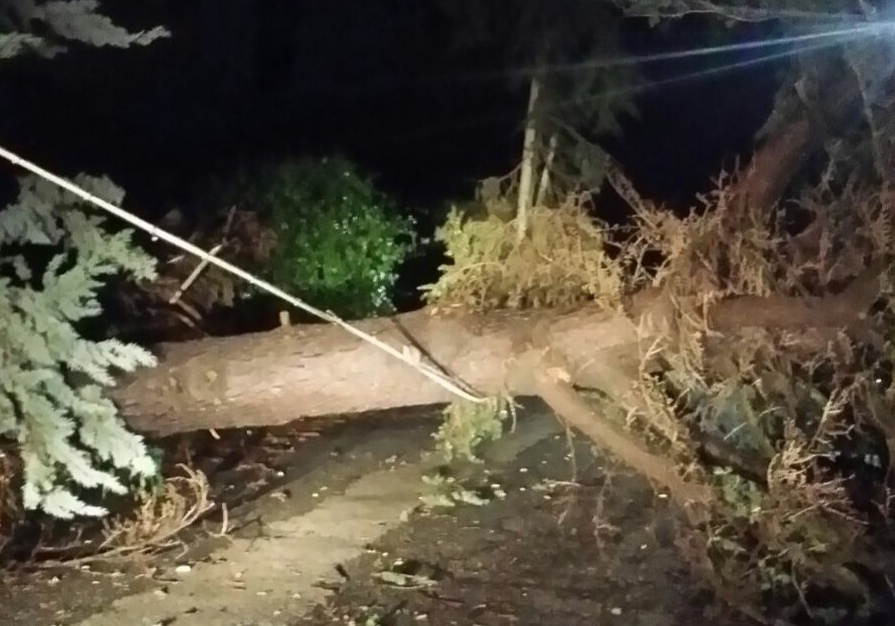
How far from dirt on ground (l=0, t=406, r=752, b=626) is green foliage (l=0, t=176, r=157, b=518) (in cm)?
45

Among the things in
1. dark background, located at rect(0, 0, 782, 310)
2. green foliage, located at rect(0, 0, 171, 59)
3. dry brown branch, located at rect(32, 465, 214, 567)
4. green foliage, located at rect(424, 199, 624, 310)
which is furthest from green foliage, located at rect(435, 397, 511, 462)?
dark background, located at rect(0, 0, 782, 310)

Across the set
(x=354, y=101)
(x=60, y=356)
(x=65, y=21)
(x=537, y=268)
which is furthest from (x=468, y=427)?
(x=354, y=101)

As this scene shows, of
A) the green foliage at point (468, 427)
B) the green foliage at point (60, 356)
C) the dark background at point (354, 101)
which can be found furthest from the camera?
the dark background at point (354, 101)

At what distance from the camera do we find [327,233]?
8.02 m

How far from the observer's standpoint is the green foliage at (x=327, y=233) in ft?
25.8

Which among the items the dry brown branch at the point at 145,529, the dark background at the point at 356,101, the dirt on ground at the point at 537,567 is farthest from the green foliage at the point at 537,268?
the dark background at the point at 356,101

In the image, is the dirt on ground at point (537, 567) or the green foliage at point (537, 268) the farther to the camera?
the green foliage at point (537, 268)

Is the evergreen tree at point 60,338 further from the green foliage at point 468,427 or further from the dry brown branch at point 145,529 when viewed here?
the green foliage at point 468,427

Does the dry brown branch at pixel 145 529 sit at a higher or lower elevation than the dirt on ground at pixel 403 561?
higher

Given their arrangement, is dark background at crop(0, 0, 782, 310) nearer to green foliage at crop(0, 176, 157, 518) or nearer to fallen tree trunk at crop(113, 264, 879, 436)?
fallen tree trunk at crop(113, 264, 879, 436)

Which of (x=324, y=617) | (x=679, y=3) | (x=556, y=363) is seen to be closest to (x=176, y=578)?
(x=324, y=617)

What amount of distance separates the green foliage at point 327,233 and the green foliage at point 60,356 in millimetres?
2679

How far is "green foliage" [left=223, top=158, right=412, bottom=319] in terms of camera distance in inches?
310

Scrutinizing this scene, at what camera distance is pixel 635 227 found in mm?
5809
